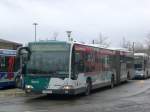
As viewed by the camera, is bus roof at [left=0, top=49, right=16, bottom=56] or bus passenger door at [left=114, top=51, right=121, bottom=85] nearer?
bus roof at [left=0, top=49, right=16, bottom=56]

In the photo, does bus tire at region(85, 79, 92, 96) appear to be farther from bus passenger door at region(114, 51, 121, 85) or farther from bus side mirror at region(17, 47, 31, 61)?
bus passenger door at region(114, 51, 121, 85)

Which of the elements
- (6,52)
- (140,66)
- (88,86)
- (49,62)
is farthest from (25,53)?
(140,66)

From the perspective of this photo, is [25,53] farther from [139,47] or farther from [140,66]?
[139,47]

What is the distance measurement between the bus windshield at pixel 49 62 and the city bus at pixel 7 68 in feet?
25.9

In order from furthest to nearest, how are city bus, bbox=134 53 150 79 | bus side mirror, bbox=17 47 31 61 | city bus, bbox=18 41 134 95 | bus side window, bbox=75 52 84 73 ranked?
city bus, bbox=134 53 150 79 → bus side window, bbox=75 52 84 73 → bus side mirror, bbox=17 47 31 61 → city bus, bbox=18 41 134 95

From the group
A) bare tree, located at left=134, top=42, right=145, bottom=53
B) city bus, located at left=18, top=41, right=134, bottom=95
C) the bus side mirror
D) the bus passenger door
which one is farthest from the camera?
bare tree, located at left=134, top=42, right=145, bottom=53

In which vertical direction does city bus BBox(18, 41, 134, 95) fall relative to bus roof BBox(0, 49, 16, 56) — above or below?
below

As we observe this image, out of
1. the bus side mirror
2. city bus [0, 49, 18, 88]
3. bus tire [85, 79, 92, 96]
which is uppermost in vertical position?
the bus side mirror

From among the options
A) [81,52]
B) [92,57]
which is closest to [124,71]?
[92,57]

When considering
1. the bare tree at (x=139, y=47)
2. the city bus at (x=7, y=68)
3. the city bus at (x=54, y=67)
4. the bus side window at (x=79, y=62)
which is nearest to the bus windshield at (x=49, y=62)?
the city bus at (x=54, y=67)

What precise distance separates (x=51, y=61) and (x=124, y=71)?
54.0ft

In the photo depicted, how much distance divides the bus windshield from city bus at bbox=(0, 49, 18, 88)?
310 inches

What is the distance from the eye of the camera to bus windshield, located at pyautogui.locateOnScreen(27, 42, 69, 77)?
859 inches

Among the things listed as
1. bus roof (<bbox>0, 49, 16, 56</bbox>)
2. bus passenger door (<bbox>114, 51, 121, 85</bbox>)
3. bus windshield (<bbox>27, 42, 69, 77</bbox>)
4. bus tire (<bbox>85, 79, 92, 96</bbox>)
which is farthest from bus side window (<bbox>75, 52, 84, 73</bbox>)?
bus passenger door (<bbox>114, 51, 121, 85</bbox>)
